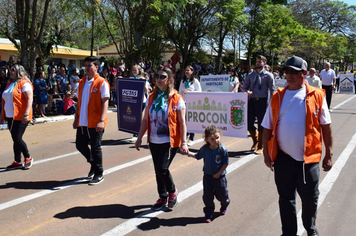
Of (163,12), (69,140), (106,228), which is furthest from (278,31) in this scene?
(106,228)

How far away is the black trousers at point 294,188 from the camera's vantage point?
3545 mm

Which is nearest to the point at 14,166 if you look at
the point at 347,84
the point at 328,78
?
the point at 328,78

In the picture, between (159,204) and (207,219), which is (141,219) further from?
(207,219)

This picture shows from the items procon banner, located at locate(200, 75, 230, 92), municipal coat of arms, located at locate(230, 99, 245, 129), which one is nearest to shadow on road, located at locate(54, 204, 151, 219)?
municipal coat of arms, located at locate(230, 99, 245, 129)

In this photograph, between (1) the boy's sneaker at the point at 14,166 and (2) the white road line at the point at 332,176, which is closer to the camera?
(2) the white road line at the point at 332,176

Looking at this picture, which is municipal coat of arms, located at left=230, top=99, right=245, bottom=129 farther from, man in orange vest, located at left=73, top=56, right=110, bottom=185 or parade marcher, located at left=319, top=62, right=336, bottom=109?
parade marcher, located at left=319, top=62, right=336, bottom=109

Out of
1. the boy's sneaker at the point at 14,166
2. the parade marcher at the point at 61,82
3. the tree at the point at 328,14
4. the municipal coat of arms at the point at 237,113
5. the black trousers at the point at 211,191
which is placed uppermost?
the tree at the point at 328,14

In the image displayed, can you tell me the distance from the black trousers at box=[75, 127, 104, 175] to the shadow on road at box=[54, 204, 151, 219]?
105 centimetres

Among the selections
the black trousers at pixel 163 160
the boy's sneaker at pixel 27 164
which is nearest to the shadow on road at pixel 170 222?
the black trousers at pixel 163 160

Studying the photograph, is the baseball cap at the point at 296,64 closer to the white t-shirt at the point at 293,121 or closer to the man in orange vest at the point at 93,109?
the white t-shirt at the point at 293,121

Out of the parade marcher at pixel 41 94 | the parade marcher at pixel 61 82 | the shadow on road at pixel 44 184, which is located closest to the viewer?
the shadow on road at pixel 44 184

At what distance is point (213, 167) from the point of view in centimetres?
445

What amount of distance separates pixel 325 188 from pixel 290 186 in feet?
7.50

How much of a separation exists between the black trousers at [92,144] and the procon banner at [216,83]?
5.78 meters
